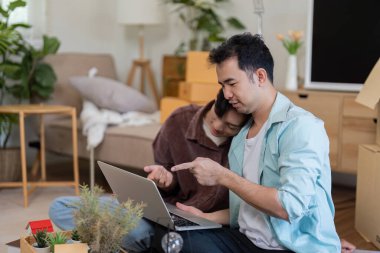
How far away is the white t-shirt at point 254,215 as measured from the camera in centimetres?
196

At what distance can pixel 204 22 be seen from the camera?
4.88 meters

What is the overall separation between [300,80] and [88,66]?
1582 millimetres

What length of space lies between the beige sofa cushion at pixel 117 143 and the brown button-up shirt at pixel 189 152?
130cm

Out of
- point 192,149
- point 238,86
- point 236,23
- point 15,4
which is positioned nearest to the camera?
point 238,86

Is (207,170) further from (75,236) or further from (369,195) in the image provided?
(369,195)

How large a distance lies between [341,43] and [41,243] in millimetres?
2573

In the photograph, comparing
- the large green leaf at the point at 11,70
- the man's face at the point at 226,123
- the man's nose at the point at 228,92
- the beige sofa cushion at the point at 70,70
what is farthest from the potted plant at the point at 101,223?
the beige sofa cushion at the point at 70,70

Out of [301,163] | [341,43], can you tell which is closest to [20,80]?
[341,43]

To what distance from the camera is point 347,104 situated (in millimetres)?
3803

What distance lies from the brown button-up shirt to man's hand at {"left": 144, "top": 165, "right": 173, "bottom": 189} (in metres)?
0.10

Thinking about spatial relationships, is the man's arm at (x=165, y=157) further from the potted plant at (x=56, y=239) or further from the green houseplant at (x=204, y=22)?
the green houseplant at (x=204, y=22)

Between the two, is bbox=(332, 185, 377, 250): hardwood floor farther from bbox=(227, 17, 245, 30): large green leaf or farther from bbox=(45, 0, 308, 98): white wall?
bbox=(227, 17, 245, 30): large green leaf

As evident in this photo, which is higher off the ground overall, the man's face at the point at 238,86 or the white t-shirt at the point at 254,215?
the man's face at the point at 238,86

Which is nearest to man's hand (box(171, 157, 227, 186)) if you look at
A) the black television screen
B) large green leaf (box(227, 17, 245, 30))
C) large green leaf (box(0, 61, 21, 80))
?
the black television screen
